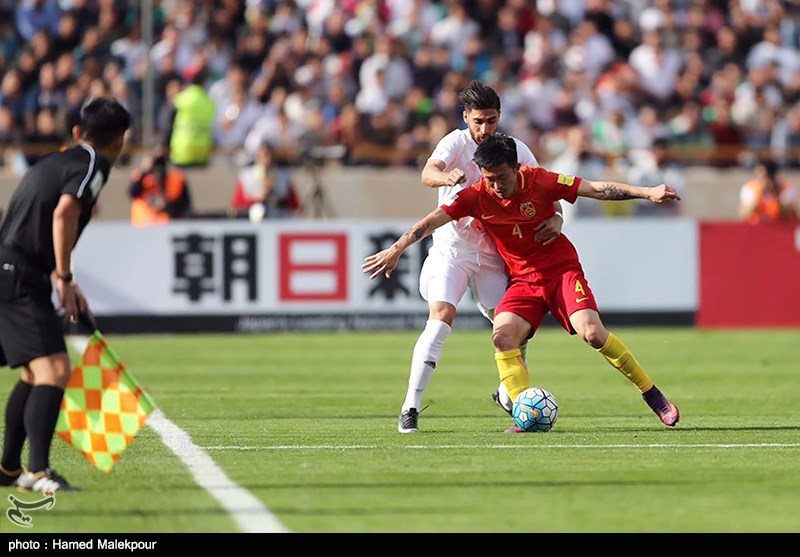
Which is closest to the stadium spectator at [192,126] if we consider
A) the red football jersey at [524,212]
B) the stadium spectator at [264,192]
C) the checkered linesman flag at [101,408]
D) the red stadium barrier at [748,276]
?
the stadium spectator at [264,192]

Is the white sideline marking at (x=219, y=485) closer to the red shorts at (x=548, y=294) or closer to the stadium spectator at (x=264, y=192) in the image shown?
the red shorts at (x=548, y=294)

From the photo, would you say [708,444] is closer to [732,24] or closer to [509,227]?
[509,227]

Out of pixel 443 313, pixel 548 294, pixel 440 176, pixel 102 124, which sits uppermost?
pixel 102 124

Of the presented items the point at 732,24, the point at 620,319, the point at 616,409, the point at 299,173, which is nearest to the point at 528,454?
the point at 616,409

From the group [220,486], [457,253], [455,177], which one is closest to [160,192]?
[457,253]

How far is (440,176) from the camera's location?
10617 millimetres

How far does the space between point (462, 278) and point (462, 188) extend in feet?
2.02

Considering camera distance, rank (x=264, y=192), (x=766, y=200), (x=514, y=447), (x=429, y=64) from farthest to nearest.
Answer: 1. (x=429, y=64)
2. (x=766, y=200)
3. (x=264, y=192)
4. (x=514, y=447)

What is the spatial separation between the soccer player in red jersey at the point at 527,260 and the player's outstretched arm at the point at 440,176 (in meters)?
0.17

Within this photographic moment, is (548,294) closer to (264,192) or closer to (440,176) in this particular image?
(440,176)

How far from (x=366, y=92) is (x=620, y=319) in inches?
239

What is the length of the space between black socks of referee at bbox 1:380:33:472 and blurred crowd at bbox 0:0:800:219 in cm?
1495

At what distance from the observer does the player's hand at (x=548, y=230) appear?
11.0 metres

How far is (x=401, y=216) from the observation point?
25.0 meters
